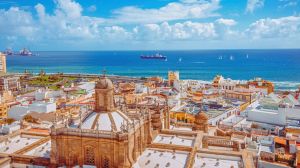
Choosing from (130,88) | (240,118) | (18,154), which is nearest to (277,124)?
(240,118)

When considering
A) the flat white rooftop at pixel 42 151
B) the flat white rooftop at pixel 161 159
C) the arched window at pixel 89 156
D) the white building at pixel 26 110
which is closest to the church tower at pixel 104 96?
the arched window at pixel 89 156

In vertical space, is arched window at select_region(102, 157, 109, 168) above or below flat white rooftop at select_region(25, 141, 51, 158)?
above

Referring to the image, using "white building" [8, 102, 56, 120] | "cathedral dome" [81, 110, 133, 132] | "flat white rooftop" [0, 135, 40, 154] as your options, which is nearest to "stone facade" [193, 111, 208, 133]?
"cathedral dome" [81, 110, 133, 132]

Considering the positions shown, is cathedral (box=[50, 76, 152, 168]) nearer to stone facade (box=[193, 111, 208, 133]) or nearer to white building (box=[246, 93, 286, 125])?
stone facade (box=[193, 111, 208, 133])

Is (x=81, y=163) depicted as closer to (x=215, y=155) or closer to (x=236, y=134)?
(x=215, y=155)

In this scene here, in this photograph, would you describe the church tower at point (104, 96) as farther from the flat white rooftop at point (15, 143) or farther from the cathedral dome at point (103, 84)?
the flat white rooftop at point (15, 143)
